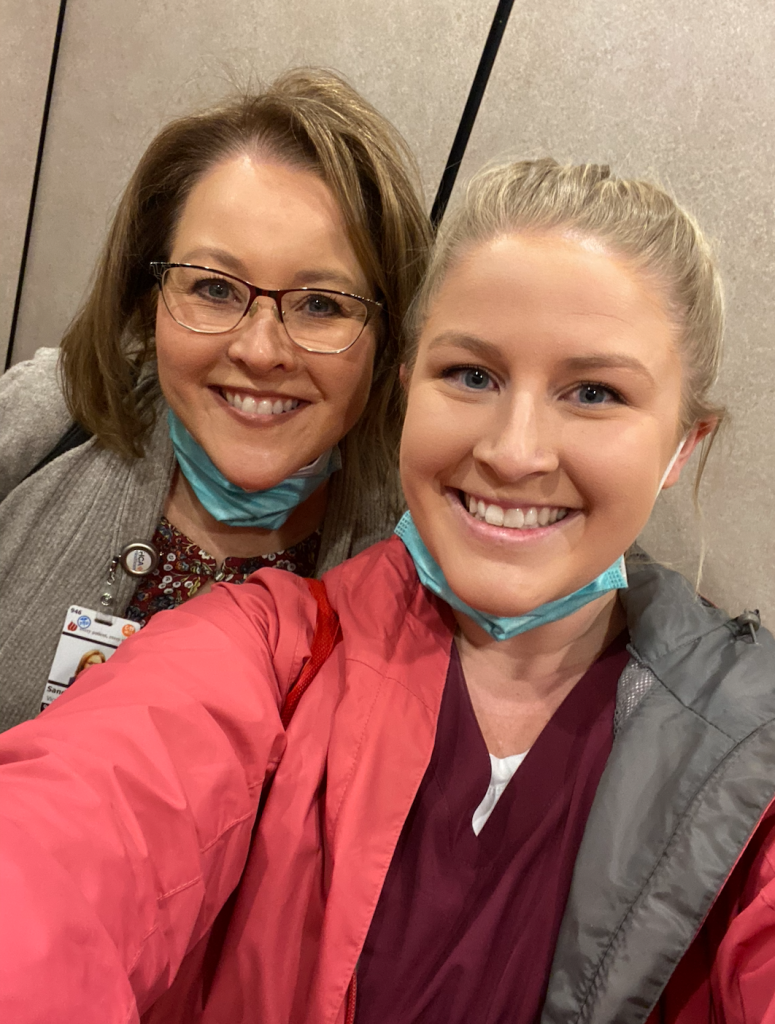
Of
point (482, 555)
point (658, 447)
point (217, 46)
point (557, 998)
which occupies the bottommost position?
point (557, 998)

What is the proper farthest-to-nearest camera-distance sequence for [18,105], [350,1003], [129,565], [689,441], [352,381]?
[18,105] → [129,565] → [352,381] → [689,441] → [350,1003]

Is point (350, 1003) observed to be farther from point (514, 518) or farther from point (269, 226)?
point (269, 226)

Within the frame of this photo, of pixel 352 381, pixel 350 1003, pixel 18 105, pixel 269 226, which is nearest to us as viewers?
pixel 350 1003

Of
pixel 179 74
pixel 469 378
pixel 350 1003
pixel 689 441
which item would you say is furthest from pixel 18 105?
pixel 350 1003

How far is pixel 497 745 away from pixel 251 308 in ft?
2.59

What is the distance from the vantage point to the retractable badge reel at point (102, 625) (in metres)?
1.39

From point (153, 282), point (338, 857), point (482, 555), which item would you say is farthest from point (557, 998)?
point (153, 282)

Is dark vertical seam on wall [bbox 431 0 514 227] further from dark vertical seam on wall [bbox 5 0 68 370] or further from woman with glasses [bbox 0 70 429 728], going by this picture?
dark vertical seam on wall [bbox 5 0 68 370]

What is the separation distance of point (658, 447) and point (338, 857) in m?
0.63

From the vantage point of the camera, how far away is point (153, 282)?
4.75 feet

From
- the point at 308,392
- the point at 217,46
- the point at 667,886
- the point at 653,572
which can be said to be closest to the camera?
the point at 667,886

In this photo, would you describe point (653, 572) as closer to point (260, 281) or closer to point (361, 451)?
point (361, 451)

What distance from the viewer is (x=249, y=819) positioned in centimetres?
87

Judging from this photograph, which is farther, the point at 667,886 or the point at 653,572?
the point at 653,572
